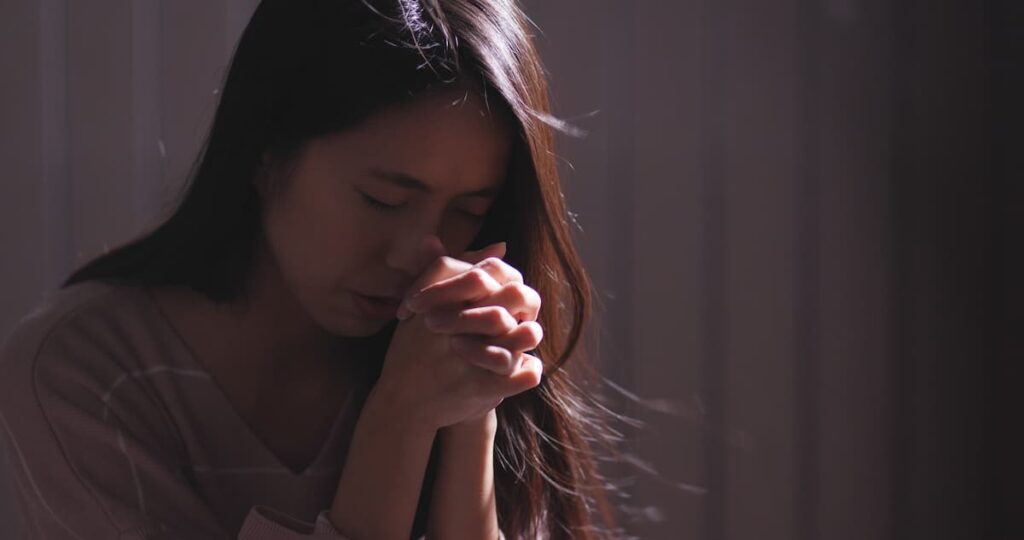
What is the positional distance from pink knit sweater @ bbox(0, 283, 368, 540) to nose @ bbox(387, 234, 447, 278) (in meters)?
0.18

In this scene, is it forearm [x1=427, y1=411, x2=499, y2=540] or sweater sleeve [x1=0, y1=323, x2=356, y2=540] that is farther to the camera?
forearm [x1=427, y1=411, x2=499, y2=540]

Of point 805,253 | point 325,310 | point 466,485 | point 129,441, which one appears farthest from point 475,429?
point 805,253

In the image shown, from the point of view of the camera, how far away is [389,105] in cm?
76

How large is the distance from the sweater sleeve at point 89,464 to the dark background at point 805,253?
0.65 meters

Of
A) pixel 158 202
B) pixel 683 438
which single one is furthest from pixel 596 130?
pixel 158 202

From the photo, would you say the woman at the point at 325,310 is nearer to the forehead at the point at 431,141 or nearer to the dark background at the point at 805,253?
the forehead at the point at 431,141

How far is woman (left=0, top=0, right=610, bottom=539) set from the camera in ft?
2.45

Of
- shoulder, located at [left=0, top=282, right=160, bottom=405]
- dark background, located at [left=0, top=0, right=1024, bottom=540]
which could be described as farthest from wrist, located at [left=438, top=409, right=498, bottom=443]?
dark background, located at [left=0, top=0, right=1024, bottom=540]

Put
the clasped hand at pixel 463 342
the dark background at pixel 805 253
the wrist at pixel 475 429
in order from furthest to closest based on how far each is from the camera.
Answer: the dark background at pixel 805 253 < the wrist at pixel 475 429 < the clasped hand at pixel 463 342

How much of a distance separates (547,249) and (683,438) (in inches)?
21.9

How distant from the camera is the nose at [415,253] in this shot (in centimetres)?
77

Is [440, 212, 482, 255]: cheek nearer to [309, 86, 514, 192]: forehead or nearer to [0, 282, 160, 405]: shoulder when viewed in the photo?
[309, 86, 514, 192]: forehead

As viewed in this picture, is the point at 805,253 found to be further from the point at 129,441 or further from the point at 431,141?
the point at 129,441

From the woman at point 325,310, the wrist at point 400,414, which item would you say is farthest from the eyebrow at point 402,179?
the wrist at point 400,414
